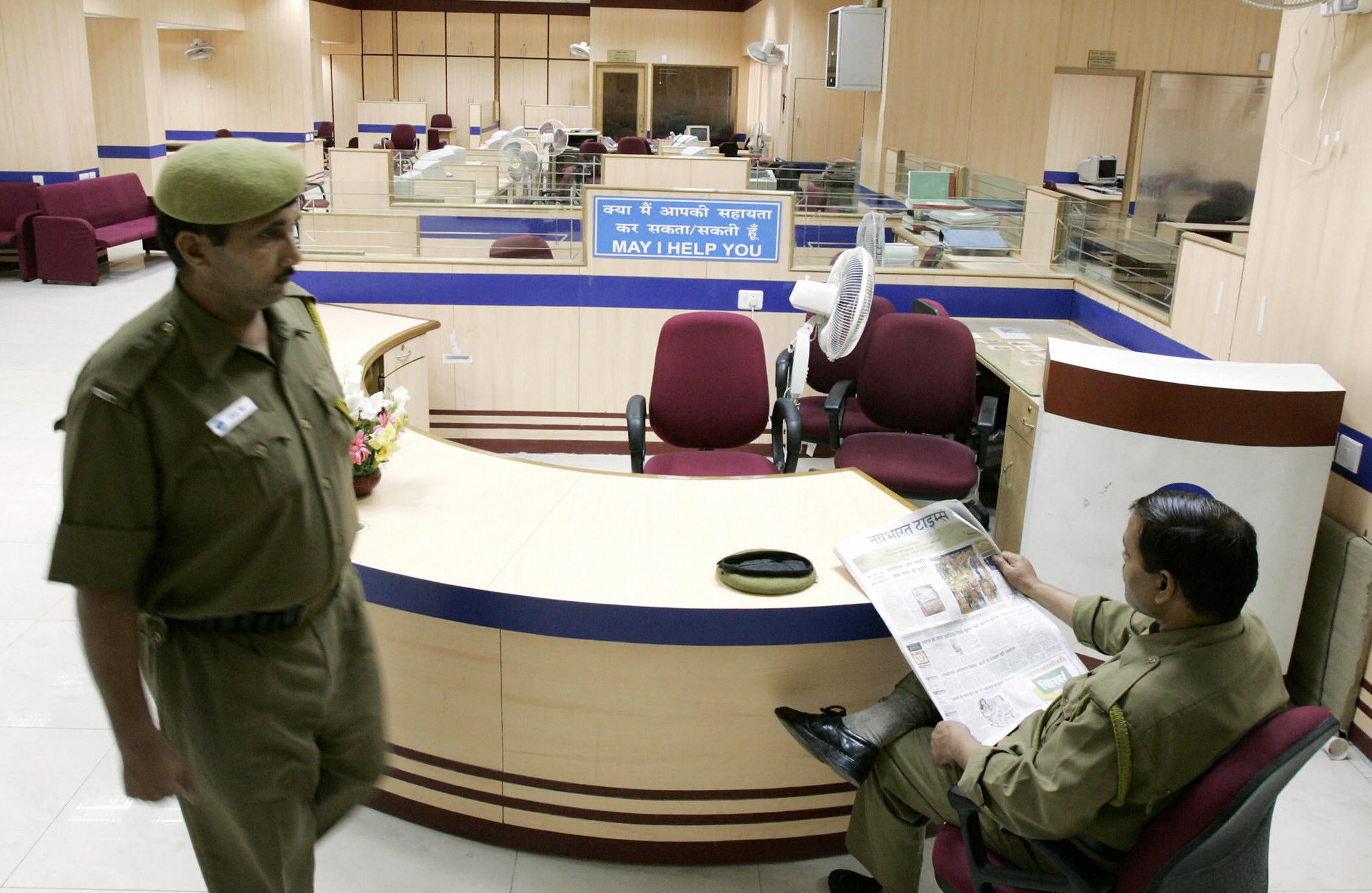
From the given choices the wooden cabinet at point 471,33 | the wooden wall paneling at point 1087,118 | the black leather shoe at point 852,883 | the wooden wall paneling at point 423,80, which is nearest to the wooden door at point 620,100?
the wooden cabinet at point 471,33

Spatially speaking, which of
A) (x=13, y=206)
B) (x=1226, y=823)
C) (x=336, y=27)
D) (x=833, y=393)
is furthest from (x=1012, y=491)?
(x=336, y=27)

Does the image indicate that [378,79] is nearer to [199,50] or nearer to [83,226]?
[199,50]

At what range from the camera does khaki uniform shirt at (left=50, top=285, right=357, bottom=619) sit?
60.9 inches

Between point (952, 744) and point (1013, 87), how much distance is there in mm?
9288

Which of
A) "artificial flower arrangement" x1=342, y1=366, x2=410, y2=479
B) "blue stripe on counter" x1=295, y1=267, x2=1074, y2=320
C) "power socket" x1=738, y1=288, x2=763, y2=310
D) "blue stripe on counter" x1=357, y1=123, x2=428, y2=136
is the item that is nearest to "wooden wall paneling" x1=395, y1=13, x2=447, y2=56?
"blue stripe on counter" x1=357, y1=123, x2=428, y2=136

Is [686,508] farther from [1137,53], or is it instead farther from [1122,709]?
[1137,53]

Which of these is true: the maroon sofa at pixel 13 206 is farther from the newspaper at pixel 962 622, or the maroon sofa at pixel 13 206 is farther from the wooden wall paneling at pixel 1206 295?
the newspaper at pixel 962 622

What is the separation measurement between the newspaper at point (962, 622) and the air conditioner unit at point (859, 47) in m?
8.40

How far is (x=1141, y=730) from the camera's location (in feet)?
5.93

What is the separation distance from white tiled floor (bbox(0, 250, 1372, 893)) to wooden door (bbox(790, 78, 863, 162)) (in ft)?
41.8

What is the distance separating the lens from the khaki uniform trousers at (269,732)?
1742mm

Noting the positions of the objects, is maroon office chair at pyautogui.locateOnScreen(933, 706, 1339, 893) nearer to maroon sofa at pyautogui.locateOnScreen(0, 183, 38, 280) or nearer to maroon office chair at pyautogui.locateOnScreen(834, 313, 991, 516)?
maroon office chair at pyautogui.locateOnScreen(834, 313, 991, 516)

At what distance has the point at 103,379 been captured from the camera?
5.08ft

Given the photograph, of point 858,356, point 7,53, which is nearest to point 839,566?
point 858,356
